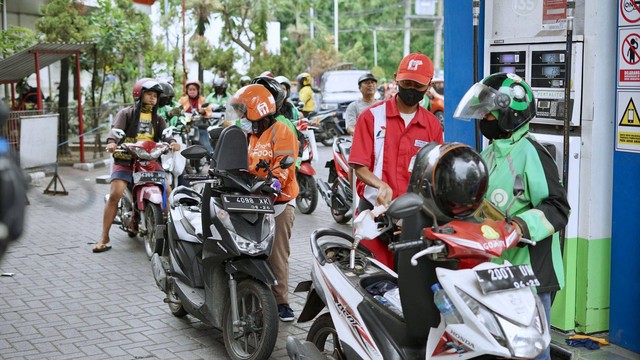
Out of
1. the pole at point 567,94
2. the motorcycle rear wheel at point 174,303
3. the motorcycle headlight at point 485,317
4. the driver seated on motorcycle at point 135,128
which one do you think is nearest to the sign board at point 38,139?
the driver seated on motorcycle at point 135,128

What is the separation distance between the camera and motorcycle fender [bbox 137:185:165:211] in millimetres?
8758

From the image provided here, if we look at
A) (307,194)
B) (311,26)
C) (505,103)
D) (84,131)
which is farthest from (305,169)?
(311,26)

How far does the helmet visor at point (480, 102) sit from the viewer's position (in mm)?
3961

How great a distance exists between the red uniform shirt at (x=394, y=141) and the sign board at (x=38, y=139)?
8495mm

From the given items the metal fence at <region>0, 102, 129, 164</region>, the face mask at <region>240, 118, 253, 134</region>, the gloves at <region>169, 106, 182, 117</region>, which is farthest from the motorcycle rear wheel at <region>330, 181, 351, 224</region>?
the metal fence at <region>0, 102, 129, 164</region>

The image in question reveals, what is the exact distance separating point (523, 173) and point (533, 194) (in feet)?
0.36

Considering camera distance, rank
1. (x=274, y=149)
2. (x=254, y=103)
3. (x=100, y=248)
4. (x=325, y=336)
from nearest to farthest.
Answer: (x=325, y=336) → (x=254, y=103) → (x=274, y=149) → (x=100, y=248)

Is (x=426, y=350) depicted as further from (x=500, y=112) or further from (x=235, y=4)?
(x=235, y=4)

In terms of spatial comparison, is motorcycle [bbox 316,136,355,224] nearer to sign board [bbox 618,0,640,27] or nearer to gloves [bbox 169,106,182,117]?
gloves [bbox 169,106,182,117]

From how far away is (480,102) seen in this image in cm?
401

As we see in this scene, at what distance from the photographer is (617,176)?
204 inches

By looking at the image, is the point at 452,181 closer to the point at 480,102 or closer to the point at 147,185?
the point at 480,102

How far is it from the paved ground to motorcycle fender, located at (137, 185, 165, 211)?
62cm

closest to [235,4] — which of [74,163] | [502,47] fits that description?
[74,163]
